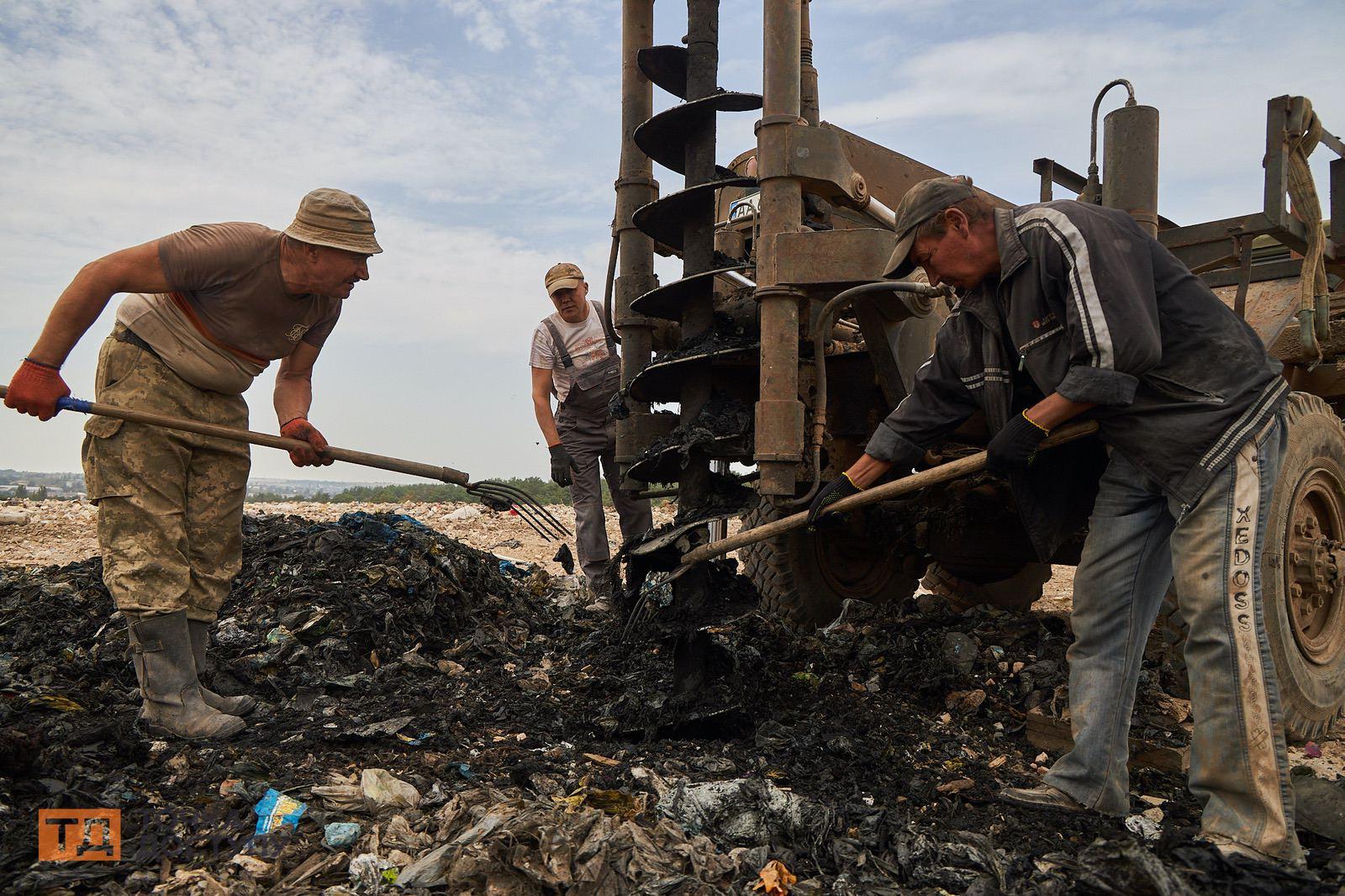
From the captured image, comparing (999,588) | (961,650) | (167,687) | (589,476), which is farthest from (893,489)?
(999,588)

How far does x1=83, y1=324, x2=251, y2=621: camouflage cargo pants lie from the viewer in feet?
10.9

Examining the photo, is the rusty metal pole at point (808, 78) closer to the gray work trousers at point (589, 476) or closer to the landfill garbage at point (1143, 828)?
the gray work trousers at point (589, 476)

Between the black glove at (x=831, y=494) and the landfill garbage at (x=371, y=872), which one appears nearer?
the landfill garbage at (x=371, y=872)

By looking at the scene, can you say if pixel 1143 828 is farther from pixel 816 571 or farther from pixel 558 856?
pixel 816 571

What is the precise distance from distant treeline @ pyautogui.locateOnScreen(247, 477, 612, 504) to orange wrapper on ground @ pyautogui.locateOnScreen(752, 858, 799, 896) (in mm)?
11633

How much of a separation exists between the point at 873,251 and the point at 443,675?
2.73 m

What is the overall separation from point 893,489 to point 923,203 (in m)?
0.92

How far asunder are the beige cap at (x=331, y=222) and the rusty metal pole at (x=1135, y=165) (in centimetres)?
311

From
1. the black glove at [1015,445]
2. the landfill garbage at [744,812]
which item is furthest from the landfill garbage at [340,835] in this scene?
the black glove at [1015,445]

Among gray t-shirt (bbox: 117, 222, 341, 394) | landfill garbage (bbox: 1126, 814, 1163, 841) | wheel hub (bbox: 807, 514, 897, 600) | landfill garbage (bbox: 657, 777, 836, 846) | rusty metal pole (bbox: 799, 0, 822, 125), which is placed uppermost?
rusty metal pole (bbox: 799, 0, 822, 125)

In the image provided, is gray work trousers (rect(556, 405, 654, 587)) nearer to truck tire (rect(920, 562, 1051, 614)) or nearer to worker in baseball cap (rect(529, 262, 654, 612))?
worker in baseball cap (rect(529, 262, 654, 612))

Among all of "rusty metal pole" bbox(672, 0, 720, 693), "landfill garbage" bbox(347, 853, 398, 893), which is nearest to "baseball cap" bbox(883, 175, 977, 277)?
"rusty metal pole" bbox(672, 0, 720, 693)

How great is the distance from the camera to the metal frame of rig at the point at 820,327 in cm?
366

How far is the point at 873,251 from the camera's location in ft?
11.8
